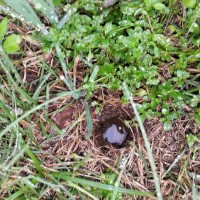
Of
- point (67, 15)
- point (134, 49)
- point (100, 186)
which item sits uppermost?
point (67, 15)

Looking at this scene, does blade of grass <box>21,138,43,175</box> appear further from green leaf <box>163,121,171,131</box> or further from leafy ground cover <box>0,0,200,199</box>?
green leaf <box>163,121,171,131</box>

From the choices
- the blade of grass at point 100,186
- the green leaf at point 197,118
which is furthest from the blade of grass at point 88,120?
the green leaf at point 197,118

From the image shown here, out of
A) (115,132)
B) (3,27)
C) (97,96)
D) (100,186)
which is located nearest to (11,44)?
(3,27)

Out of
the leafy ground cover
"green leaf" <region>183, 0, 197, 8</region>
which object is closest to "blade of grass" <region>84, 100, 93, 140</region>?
the leafy ground cover

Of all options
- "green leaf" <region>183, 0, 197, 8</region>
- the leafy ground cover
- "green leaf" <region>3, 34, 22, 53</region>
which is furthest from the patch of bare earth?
"green leaf" <region>183, 0, 197, 8</region>

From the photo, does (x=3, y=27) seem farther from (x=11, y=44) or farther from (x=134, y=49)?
(x=134, y=49)

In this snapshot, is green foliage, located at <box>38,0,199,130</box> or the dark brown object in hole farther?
the dark brown object in hole

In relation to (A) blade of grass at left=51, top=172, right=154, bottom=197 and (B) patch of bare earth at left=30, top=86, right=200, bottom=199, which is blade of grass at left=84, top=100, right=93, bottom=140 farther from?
(A) blade of grass at left=51, top=172, right=154, bottom=197

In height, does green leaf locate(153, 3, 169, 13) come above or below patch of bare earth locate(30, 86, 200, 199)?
above

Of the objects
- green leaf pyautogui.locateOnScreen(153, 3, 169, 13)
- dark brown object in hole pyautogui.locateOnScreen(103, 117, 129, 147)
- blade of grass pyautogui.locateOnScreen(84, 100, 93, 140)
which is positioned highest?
green leaf pyautogui.locateOnScreen(153, 3, 169, 13)
